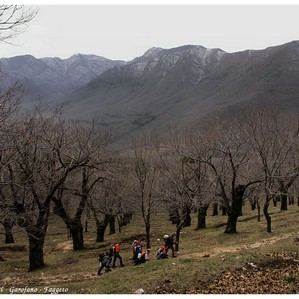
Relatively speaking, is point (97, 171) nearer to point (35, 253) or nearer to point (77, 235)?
point (77, 235)

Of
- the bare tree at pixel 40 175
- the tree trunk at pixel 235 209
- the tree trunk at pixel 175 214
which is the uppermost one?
the bare tree at pixel 40 175

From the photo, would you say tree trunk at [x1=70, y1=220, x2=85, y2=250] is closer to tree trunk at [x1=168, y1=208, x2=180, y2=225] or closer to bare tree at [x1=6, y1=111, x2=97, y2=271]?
bare tree at [x1=6, y1=111, x2=97, y2=271]

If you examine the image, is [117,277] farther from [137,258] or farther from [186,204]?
[186,204]

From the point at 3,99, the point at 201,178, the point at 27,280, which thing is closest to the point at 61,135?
the point at 27,280

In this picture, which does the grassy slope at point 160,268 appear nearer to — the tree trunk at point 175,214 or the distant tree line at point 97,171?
the distant tree line at point 97,171

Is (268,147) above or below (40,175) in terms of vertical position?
above

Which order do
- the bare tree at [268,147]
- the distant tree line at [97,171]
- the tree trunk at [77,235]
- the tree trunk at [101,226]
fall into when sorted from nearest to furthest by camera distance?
1. the distant tree line at [97,171]
2. the bare tree at [268,147]
3. the tree trunk at [77,235]
4. the tree trunk at [101,226]

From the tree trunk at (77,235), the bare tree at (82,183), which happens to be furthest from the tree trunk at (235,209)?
the tree trunk at (77,235)

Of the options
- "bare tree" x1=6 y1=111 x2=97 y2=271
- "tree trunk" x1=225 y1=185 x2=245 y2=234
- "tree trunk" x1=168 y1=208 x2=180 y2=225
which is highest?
"bare tree" x1=6 y1=111 x2=97 y2=271

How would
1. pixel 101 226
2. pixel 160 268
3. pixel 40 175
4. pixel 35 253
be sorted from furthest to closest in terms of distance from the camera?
pixel 101 226 → pixel 40 175 → pixel 35 253 → pixel 160 268

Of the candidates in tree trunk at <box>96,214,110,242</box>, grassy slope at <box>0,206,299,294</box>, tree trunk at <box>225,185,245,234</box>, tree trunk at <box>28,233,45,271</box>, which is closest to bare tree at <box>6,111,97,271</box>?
tree trunk at <box>28,233,45,271</box>

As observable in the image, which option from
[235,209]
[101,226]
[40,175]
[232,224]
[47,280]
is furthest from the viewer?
[101,226]

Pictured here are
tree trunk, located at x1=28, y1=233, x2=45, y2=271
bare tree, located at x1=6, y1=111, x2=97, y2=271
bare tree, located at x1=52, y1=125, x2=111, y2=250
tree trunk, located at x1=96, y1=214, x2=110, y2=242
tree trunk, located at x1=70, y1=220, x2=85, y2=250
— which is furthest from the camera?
tree trunk, located at x1=96, y1=214, x2=110, y2=242

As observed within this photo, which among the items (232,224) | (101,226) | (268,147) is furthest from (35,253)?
(268,147)
